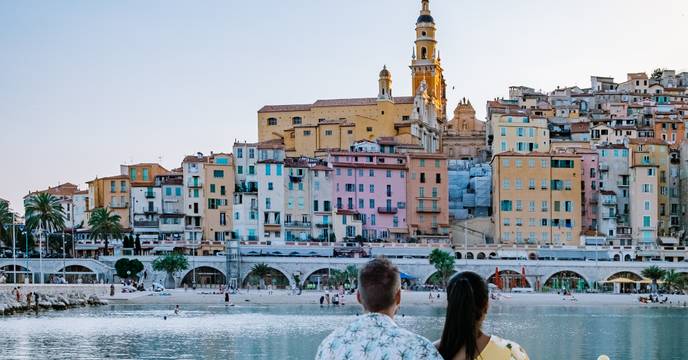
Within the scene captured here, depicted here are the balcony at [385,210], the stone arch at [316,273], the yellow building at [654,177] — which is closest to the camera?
the stone arch at [316,273]

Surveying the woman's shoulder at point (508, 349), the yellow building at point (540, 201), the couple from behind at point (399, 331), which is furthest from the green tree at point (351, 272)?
the couple from behind at point (399, 331)

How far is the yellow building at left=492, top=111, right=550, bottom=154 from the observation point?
9606cm

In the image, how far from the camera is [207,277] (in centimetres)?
8194

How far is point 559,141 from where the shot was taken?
326ft

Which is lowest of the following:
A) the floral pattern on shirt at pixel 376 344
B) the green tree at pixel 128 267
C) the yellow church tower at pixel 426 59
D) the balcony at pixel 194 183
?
the green tree at pixel 128 267

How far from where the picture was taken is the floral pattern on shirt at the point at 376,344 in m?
5.31

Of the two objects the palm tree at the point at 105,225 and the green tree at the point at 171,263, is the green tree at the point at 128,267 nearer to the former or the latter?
the green tree at the point at 171,263

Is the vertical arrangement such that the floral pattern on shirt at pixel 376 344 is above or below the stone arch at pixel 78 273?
above

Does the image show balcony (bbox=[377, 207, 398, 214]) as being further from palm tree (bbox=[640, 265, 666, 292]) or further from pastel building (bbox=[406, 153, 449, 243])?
palm tree (bbox=[640, 265, 666, 292])

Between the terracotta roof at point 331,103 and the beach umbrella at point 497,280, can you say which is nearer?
the beach umbrella at point 497,280

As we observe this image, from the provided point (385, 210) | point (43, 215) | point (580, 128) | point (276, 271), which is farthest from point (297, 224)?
point (580, 128)

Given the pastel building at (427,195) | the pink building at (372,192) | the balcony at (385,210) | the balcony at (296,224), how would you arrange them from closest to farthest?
the balcony at (296,224) → the pink building at (372,192) → the balcony at (385,210) → the pastel building at (427,195)

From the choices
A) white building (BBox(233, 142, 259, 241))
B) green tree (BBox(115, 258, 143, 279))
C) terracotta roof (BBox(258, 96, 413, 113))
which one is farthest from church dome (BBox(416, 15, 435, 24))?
green tree (BBox(115, 258, 143, 279))

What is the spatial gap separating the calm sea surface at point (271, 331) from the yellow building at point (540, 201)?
57.1ft
